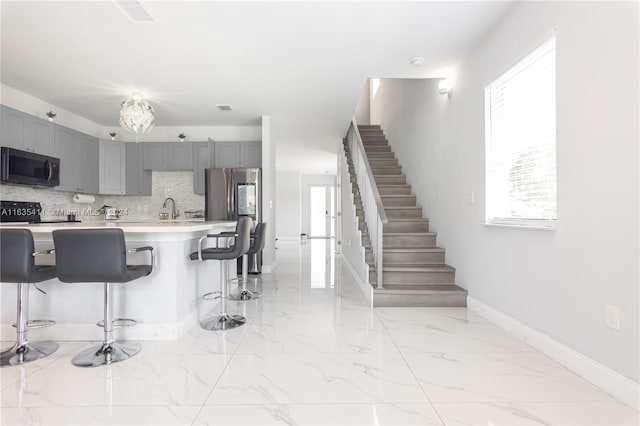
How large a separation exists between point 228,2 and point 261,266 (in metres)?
4.04

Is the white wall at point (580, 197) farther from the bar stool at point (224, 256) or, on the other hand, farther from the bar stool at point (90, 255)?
the bar stool at point (90, 255)

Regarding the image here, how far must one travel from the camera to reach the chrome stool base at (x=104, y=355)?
7.56 ft

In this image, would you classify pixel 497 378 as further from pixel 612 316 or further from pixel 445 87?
pixel 445 87

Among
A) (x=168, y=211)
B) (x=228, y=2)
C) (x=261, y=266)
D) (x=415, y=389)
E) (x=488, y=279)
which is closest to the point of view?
(x=415, y=389)

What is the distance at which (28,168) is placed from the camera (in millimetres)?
4297

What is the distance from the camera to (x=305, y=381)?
2.04 meters

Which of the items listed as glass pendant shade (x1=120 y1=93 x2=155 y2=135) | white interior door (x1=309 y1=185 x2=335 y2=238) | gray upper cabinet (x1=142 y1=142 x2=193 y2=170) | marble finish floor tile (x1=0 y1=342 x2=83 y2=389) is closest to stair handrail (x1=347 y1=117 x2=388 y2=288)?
glass pendant shade (x1=120 y1=93 x2=155 y2=135)

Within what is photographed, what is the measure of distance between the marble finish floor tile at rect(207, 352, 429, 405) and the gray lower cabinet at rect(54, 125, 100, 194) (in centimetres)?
465

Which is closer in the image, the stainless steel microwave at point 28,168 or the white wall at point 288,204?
the stainless steel microwave at point 28,168

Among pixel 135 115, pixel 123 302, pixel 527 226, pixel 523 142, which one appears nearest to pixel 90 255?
pixel 123 302

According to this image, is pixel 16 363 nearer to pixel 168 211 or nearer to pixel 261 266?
pixel 261 266

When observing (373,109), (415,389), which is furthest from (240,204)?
(373,109)

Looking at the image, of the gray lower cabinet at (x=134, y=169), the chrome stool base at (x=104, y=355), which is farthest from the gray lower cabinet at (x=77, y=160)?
the chrome stool base at (x=104, y=355)

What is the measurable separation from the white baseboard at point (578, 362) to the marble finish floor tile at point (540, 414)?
8 cm
